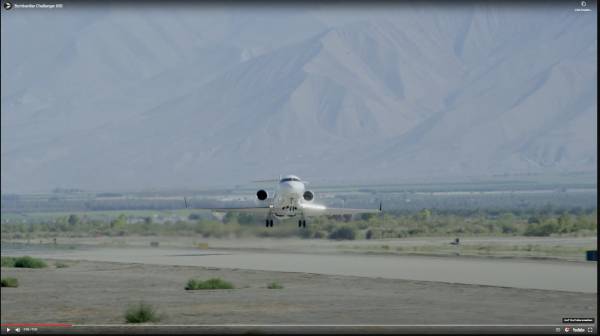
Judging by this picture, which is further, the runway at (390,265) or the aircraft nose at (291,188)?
the aircraft nose at (291,188)

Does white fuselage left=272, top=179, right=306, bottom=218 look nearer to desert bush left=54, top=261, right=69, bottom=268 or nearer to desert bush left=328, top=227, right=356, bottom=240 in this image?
desert bush left=54, top=261, right=69, bottom=268

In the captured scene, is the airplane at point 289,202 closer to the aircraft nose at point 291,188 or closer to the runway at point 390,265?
the aircraft nose at point 291,188

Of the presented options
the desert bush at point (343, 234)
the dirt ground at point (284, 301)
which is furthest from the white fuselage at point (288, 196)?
the desert bush at point (343, 234)

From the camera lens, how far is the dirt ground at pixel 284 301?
38.3 m

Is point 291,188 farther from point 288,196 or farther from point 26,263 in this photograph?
point 26,263

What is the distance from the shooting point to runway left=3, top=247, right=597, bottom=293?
59.5 metres

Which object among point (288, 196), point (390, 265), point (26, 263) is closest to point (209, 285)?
point (288, 196)

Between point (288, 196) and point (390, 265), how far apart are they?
1141cm

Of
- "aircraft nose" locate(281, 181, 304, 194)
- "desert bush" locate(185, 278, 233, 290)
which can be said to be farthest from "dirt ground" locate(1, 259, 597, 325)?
"aircraft nose" locate(281, 181, 304, 194)

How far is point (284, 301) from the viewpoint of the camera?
47750mm

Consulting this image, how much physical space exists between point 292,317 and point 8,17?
19481 millimetres

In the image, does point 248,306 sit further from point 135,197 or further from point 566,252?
point 135,197

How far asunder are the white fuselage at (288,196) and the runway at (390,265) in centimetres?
435

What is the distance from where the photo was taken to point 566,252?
86938 millimetres
